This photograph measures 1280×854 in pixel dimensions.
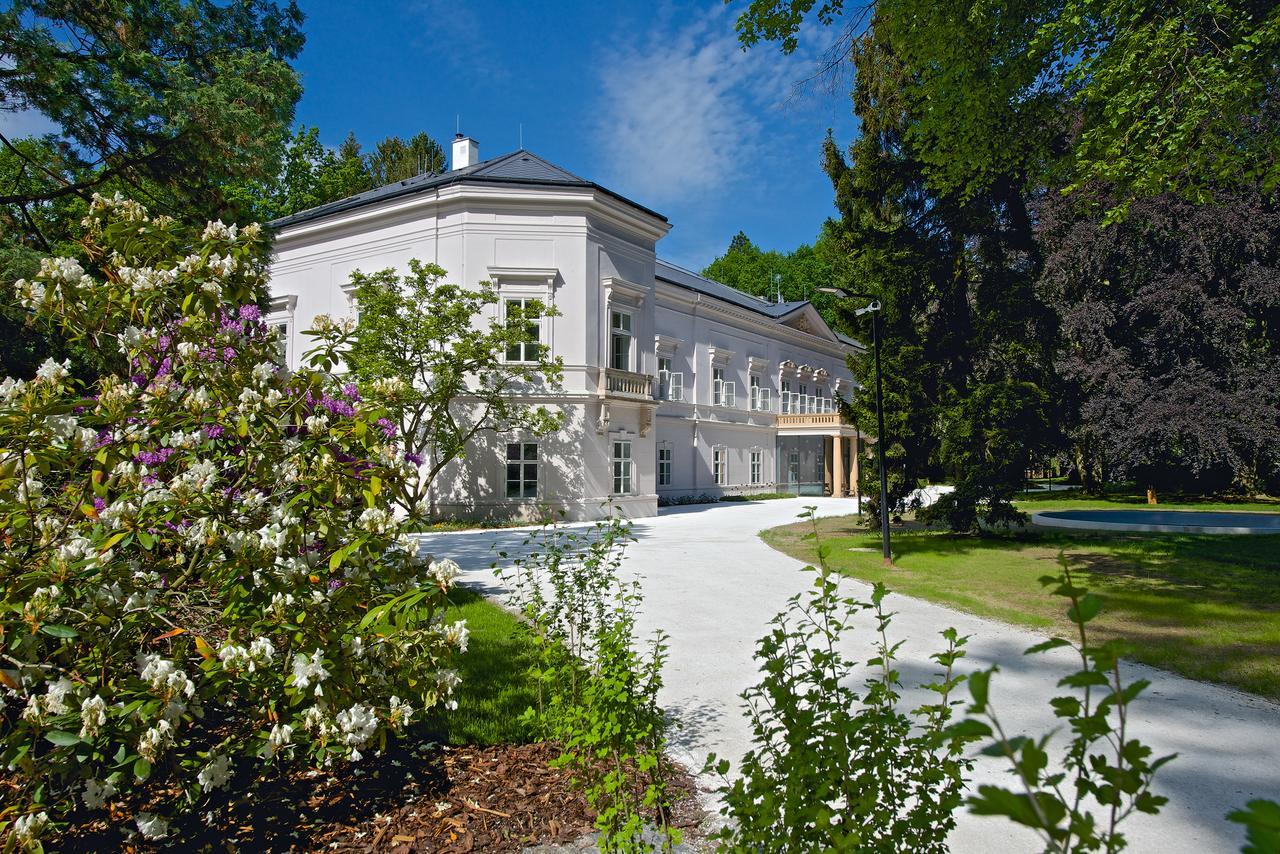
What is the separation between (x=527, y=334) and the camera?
18609 mm

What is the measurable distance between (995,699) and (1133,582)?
6156mm

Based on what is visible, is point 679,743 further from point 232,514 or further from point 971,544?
point 971,544

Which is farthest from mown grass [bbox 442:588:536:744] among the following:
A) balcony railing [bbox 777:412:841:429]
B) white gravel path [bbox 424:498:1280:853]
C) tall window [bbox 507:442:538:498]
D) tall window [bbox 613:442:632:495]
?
balcony railing [bbox 777:412:841:429]

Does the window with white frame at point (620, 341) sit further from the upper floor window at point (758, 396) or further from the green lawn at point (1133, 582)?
the upper floor window at point (758, 396)

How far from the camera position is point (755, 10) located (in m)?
8.45

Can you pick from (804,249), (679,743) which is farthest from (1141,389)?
(804,249)

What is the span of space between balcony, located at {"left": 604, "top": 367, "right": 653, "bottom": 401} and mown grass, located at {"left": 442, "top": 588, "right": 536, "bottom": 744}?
13629 millimetres

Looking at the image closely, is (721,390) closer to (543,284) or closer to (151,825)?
(543,284)

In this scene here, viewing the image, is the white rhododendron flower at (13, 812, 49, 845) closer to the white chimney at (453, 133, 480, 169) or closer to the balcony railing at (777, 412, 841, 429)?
the white chimney at (453, 133, 480, 169)

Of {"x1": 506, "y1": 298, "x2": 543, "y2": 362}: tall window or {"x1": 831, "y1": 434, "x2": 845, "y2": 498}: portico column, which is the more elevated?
{"x1": 506, "y1": 298, "x2": 543, "y2": 362}: tall window

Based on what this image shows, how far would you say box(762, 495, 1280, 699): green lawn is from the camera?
6.38 meters

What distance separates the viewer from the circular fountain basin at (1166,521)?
51.1ft

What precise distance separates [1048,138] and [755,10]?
224 inches

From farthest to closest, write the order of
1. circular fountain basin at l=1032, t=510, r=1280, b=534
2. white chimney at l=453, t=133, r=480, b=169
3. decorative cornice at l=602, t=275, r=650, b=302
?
1. white chimney at l=453, t=133, r=480, b=169
2. decorative cornice at l=602, t=275, r=650, b=302
3. circular fountain basin at l=1032, t=510, r=1280, b=534
